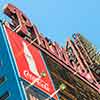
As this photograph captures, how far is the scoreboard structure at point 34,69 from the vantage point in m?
27.7

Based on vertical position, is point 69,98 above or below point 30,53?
below

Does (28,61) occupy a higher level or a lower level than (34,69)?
higher

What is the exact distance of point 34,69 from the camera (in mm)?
30516

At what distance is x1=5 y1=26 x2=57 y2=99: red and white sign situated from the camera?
29016mm

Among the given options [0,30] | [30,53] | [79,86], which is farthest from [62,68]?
[0,30]

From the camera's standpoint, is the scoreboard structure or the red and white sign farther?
the red and white sign

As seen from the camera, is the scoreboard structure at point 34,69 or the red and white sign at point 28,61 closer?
the scoreboard structure at point 34,69

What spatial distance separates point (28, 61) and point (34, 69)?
2.13ft

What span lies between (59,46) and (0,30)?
10.7 meters

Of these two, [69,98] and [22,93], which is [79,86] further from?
[22,93]

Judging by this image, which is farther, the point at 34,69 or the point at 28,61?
the point at 28,61

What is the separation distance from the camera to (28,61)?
101 feet

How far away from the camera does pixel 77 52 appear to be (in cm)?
4494

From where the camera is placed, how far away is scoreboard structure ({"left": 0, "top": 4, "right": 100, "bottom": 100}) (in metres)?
27.7
